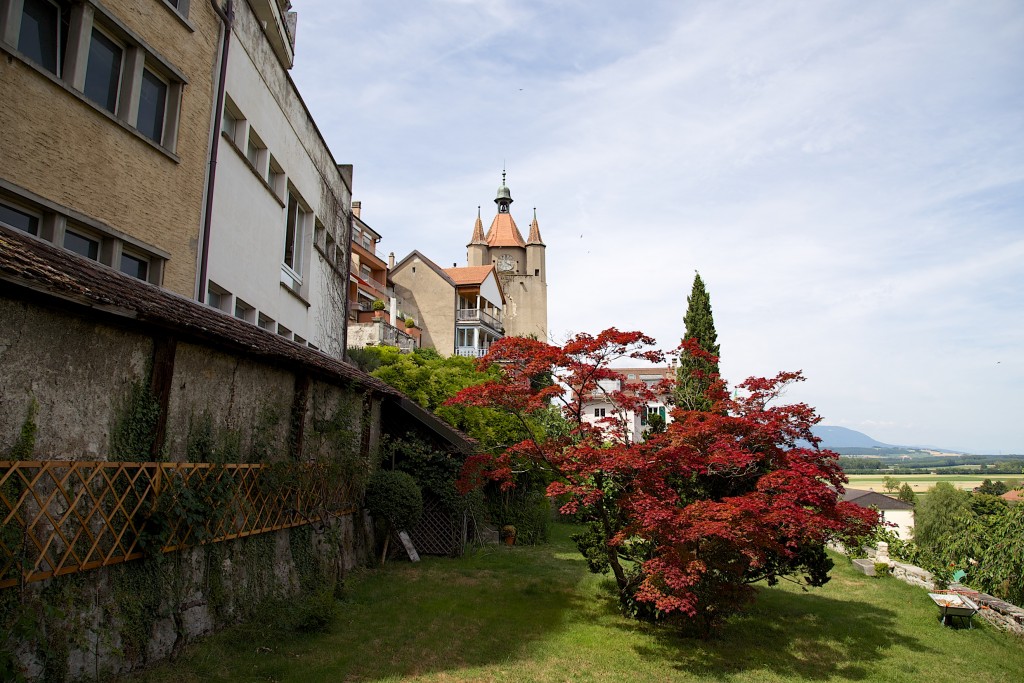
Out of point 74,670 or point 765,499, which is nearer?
point 74,670

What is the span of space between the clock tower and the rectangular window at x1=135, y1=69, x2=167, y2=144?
51.8 meters

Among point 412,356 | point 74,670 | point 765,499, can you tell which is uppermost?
point 412,356

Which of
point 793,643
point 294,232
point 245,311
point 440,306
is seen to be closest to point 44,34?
point 245,311

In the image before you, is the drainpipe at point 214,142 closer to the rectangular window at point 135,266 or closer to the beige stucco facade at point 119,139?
the beige stucco facade at point 119,139

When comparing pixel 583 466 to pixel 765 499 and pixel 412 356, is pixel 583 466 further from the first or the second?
pixel 412 356

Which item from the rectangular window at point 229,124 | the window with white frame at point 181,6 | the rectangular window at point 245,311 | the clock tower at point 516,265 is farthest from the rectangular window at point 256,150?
the clock tower at point 516,265

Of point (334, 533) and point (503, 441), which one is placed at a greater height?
point (503, 441)

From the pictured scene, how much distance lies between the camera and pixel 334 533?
1155cm

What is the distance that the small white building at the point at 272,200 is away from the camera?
11484mm

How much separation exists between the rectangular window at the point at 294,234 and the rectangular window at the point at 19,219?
7.85 meters

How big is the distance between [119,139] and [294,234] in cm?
782

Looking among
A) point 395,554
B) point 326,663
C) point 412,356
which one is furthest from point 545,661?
point 412,356

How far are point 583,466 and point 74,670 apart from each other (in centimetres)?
642

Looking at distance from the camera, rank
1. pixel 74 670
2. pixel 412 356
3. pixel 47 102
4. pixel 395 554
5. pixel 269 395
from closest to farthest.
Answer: pixel 74 670 → pixel 47 102 → pixel 269 395 → pixel 395 554 → pixel 412 356
